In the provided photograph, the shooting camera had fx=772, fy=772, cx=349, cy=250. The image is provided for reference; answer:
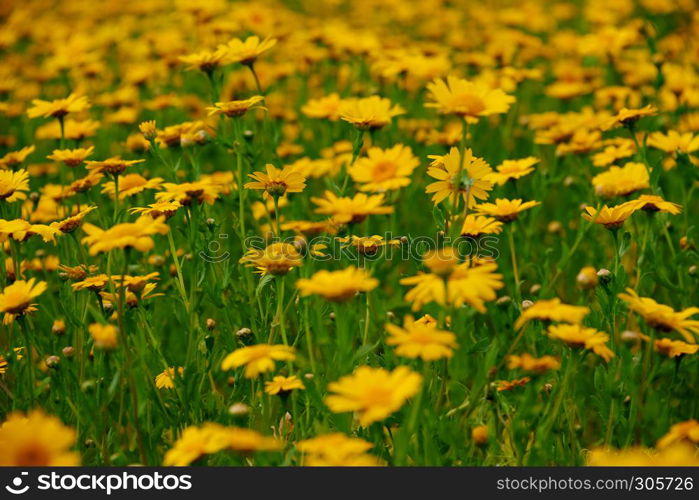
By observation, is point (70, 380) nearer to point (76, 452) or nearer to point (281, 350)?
point (76, 452)

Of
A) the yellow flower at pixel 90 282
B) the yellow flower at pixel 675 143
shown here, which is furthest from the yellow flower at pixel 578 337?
the yellow flower at pixel 675 143

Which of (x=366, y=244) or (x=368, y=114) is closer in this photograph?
(x=366, y=244)

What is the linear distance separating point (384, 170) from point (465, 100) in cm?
34

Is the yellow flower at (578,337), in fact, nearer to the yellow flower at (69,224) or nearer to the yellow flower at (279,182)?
the yellow flower at (279,182)

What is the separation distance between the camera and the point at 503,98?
2408mm

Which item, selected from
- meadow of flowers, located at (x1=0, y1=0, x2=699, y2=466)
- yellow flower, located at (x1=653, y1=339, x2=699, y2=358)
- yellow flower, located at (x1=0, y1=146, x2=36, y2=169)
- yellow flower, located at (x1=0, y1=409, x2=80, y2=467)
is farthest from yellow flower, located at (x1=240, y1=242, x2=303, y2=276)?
yellow flower, located at (x1=0, y1=146, x2=36, y2=169)

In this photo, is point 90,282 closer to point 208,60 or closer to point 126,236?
point 126,236

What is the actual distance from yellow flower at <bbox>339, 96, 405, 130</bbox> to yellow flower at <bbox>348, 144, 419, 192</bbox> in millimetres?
274

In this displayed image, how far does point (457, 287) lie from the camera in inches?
74.0

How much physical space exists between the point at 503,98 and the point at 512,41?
9.30ft

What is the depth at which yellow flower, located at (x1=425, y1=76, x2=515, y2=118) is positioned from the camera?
2.20 m

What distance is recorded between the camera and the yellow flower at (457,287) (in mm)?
1835

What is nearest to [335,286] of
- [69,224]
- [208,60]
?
[69,224]
